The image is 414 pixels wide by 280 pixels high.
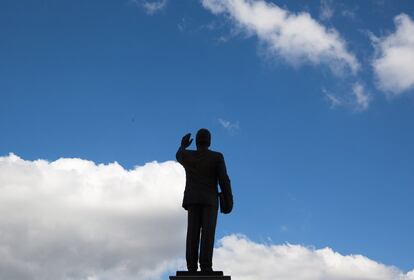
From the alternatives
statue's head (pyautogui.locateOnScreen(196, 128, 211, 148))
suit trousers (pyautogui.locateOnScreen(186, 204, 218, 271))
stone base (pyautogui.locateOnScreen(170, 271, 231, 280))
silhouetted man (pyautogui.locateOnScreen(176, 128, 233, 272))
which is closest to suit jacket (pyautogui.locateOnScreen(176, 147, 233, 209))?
silhouetted man (pyautogui.locateOnScreen(176, 128, 233, 272))

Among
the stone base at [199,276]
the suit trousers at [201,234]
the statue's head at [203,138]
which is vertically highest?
the statue's head at [203,138]

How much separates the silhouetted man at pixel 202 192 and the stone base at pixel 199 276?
342 mm

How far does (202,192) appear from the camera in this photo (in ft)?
42.9

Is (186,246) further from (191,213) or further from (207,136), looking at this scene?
(207,136)

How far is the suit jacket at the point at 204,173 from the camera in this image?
13.2 metres

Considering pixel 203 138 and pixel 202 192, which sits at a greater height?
pixel 203 138

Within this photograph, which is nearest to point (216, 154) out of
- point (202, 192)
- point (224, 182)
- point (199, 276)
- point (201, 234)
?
point (224, 182)

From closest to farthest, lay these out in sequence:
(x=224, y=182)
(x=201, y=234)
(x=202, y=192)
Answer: (x=201, y=234) → (x=202, y=192) → (x=224, y=182)

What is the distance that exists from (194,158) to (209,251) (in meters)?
2.13

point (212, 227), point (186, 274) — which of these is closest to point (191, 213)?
point (212, 227)

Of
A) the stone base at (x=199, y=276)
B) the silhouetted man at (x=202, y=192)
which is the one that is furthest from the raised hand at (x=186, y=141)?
the stone base at (x=199, y=276)

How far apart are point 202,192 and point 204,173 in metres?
0.47

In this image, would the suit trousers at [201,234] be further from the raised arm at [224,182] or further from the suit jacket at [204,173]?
the raised arm at [224,182]

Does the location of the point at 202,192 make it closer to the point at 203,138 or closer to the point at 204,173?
the point at 204,173
